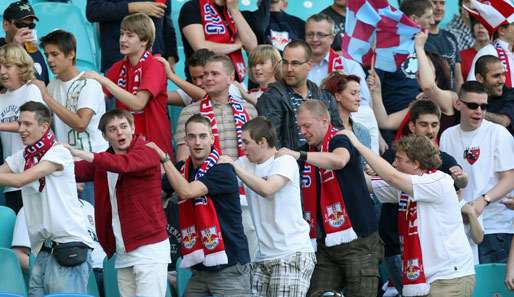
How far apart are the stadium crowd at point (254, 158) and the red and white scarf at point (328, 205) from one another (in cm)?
1

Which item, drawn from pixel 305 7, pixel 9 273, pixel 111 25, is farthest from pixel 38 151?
pixel 305 7

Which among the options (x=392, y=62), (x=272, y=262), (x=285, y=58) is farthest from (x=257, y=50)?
(x=272, y=262)

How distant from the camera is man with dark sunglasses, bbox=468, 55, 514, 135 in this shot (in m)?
11.3

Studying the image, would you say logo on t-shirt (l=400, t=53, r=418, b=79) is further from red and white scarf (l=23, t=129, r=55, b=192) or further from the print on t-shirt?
red and white scarf (l=23, t=129, r=55, b=192)

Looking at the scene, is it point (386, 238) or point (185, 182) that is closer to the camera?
point (185, 182)

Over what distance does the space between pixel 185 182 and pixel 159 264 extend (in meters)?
0.54

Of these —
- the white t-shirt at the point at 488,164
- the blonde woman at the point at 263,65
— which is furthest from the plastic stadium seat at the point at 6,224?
the white t-shirt at the point at 488,164

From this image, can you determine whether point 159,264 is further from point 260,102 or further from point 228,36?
point 228,36

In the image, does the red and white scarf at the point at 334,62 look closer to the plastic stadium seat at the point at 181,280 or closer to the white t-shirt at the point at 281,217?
the white t-shirt at the point at 281,217

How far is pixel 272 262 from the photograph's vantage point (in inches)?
354

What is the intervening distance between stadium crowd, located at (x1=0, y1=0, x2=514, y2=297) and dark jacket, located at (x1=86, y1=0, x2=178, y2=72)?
0.05 ft

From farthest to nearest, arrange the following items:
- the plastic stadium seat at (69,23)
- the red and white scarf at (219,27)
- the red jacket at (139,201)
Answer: the plastic stadium seat at (69,23) < the red and white scarf at (219,27) < the red jacket at (139,201)

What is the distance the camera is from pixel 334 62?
443 inches

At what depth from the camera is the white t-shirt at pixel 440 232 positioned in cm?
944
